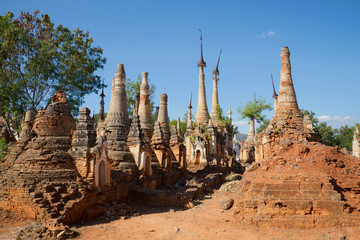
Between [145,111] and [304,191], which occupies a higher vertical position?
[145,111]

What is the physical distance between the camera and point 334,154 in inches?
447

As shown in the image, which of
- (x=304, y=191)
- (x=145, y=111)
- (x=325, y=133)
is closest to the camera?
(x=304, y=191)

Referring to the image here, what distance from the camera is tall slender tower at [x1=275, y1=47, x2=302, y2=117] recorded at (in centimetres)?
1608

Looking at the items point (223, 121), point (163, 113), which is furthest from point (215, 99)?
point (163, 113)

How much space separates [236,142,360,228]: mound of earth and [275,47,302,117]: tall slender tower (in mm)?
4720

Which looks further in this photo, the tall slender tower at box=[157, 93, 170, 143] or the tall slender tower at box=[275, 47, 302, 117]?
Result: the tall slender tower at box=[157, 93, 170, 143]

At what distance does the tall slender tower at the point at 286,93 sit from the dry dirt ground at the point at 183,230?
23.6 ft

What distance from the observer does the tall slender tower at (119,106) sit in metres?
16.7

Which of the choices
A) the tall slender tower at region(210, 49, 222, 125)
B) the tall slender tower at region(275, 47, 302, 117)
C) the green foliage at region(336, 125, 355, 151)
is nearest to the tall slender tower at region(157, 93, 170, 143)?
the tall slender tower at region(275, 47, 302, 117)

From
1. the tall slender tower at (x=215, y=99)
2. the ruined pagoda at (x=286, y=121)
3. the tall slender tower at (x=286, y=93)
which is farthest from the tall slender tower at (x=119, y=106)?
the tall slender tower at (x=215, y=99)

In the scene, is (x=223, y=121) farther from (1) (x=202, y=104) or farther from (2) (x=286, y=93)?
(2) (x=286, y=93)

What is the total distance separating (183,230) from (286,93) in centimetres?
1026

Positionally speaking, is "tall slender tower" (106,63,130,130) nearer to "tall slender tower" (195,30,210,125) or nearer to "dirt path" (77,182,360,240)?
"dirt path" (77,182,360,240)

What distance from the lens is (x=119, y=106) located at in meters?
17.2
